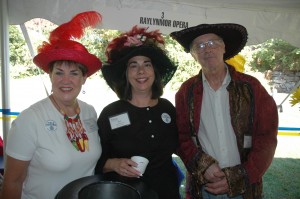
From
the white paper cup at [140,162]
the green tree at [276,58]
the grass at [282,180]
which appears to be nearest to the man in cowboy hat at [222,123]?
the white paper cup at [140,162]

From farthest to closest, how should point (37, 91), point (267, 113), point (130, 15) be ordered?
point (37, 91) < point (130, 15) < point (267, 113)

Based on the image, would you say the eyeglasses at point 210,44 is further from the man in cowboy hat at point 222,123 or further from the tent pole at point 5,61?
the tent pole at point 5,61

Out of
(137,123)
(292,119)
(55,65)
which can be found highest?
(55,65)

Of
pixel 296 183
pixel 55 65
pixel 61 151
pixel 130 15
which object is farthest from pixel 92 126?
pixel 296 183

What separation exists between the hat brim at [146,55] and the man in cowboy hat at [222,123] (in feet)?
0.77

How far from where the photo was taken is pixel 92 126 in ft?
6.98

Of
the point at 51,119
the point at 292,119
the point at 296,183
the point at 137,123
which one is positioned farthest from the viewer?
the point at 292,119

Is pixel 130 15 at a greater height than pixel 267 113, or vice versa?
pixel 130 15

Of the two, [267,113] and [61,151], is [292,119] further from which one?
[61,151]

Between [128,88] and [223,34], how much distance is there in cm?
92

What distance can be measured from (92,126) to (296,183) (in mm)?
4554

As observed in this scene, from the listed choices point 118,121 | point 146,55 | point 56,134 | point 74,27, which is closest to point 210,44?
point 146,55

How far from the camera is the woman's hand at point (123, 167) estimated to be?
1.71 m

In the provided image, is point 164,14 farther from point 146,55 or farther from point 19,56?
point 19,56
